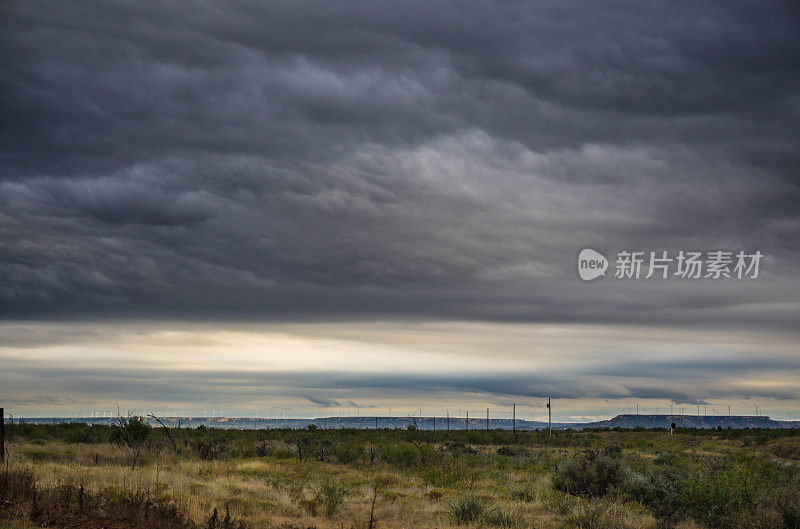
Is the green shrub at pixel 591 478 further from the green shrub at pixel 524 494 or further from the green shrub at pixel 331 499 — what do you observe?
the green shrub at pixel 331 499

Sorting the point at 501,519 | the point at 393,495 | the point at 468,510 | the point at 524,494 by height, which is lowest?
the point at 524,494

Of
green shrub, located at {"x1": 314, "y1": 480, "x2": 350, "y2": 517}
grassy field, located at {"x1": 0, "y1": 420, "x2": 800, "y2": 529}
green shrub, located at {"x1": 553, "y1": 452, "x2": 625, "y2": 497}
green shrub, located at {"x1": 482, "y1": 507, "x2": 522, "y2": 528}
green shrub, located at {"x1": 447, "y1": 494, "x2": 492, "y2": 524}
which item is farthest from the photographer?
green shrub, located at {"x1": 553, "y1": 452, "x2": 625, "y2": 497}

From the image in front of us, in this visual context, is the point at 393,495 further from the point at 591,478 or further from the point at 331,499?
the point at 591,478

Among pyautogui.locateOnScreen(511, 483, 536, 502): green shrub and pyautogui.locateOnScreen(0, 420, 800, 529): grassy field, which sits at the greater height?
pyautogui.locateOnScreen(0, 420, 800, 529): grassy field

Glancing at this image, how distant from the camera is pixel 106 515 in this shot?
17203 mm

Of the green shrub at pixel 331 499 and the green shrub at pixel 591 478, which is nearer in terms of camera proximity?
the green shrub at pixel 331 499

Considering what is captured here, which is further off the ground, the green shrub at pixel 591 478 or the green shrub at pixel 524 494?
the green shrub at pixel 591 478

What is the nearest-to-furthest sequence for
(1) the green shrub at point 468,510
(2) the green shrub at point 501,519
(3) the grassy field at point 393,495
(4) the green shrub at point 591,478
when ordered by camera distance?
(3) the grassy field at point 393,495 → (2) the green shrub at point 501,519 → (1) the green shrub at point 468,510 → (4) the green shrub at point 591,478

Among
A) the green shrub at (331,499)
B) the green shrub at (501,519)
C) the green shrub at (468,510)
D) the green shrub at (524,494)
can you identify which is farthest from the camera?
the green shrub at (524,494)

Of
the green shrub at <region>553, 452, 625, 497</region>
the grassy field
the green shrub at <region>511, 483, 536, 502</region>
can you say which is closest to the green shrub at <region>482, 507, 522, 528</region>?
the grassy field

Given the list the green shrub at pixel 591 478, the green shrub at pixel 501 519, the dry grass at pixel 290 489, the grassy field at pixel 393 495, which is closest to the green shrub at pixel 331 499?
the grassy field at pixel 393 495

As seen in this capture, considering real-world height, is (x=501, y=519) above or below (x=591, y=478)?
below

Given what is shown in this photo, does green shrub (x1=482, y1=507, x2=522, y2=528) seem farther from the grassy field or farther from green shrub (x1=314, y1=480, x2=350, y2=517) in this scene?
green shrub (x1=314, y1=480, x2=350, y2=517)

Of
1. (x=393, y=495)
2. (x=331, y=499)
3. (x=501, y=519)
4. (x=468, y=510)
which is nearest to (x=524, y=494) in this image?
(x=393, y=495)
